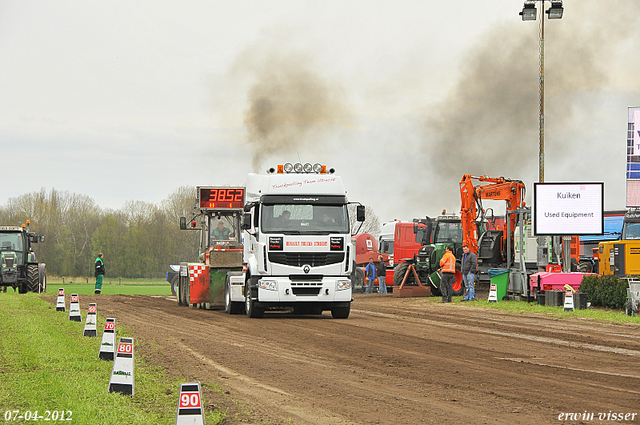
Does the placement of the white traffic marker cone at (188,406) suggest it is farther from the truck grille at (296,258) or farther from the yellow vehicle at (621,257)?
the yellow vehicle at (621,257)

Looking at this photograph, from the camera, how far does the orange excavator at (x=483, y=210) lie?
30.0 meters

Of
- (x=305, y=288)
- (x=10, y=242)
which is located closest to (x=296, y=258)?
(x=305, y=288)

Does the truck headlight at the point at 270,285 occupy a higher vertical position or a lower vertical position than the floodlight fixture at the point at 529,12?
lower

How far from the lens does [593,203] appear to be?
2605cm

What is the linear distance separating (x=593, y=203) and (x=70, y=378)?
21.1 m

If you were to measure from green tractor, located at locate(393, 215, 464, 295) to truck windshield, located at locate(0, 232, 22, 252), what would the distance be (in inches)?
674

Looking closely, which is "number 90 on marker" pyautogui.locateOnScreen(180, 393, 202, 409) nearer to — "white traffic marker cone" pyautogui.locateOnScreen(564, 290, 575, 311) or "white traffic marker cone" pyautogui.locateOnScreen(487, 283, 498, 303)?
"white traffic marker cone" pyautogui.locateOnScreen(564, 290, 575, 311)

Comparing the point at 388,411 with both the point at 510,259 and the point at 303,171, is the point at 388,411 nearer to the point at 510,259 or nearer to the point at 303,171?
the point at 303,171

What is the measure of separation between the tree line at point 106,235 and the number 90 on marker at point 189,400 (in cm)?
8060

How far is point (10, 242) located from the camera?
34.5 metres

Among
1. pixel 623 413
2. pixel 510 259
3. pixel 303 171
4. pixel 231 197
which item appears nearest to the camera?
pixel 623 413

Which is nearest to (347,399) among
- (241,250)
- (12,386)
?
(12,386)

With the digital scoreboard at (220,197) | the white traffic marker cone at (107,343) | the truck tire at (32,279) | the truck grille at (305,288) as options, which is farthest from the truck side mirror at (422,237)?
the white traffic marker cone at (107,343)

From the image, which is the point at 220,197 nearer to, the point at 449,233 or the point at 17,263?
the point at 449,233
